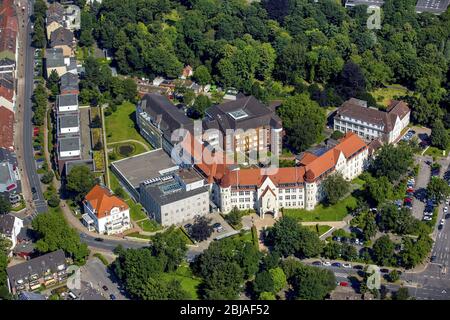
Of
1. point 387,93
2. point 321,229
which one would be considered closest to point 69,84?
point 321,229

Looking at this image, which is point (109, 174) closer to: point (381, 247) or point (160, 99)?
point (160, 99)

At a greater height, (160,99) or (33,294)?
(160,99)

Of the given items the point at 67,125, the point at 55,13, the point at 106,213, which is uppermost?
the point at 55,13

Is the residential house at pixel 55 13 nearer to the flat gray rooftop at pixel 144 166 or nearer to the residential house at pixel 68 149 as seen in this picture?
the residential house at pixel 68 149

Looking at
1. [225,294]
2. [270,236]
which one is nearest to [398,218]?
[270,236]

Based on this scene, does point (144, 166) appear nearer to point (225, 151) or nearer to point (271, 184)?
point (225, 151)

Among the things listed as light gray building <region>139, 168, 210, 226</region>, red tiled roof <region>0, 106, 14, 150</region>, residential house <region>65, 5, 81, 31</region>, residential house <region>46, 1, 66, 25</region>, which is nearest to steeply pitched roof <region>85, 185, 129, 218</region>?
light gray building <region>139, 168, 210, 226</region>

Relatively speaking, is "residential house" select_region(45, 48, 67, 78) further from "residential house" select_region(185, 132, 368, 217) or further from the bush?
"residential house" select_region(185, 132, 368, 217)
